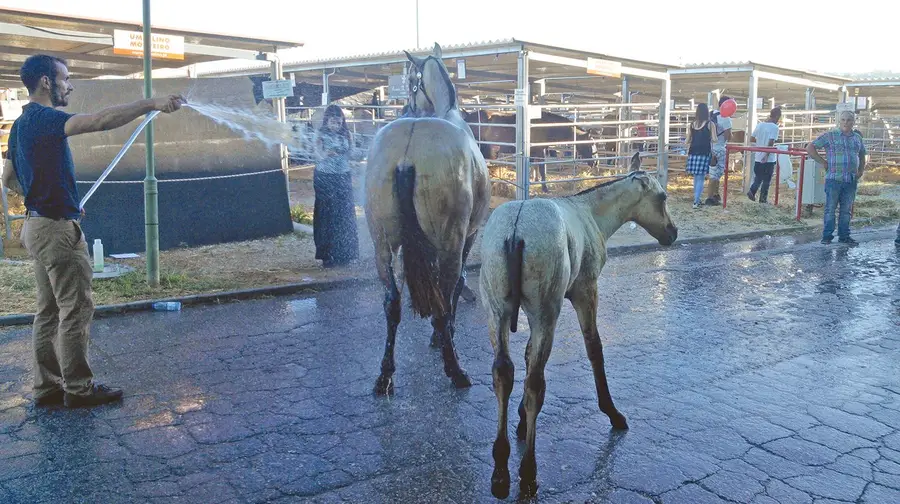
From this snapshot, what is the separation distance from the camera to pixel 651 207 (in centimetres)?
479

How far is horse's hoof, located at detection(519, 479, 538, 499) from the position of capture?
11.9 feet

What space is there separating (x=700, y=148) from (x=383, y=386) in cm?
1123

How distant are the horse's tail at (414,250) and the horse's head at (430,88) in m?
1.48

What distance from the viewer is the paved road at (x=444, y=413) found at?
3727mm

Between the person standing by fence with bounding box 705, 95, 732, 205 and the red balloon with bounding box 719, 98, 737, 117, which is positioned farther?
the red balloon with bounding box 719, 98, 737, 117

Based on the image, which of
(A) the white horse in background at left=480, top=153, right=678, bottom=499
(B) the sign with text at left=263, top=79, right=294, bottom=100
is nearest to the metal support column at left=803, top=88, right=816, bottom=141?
(B) the sign with text at left=263, top=79, right=294, bottom=100

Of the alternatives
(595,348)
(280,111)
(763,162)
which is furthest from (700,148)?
(595,348)

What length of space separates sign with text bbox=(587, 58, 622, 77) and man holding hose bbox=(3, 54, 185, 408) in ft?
33.0

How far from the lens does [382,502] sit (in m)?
3.53

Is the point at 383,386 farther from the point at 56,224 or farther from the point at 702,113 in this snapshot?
the point at 702,113

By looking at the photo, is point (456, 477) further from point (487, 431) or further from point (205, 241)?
point (205, 241)

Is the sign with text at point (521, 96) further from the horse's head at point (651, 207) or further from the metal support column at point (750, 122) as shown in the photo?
the horse's head at point (651, 207)

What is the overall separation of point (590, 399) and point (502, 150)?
1547 centimetres

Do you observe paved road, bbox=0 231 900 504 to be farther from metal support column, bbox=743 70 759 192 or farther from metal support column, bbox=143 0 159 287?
metal support column, bbox=743 70 759 192
